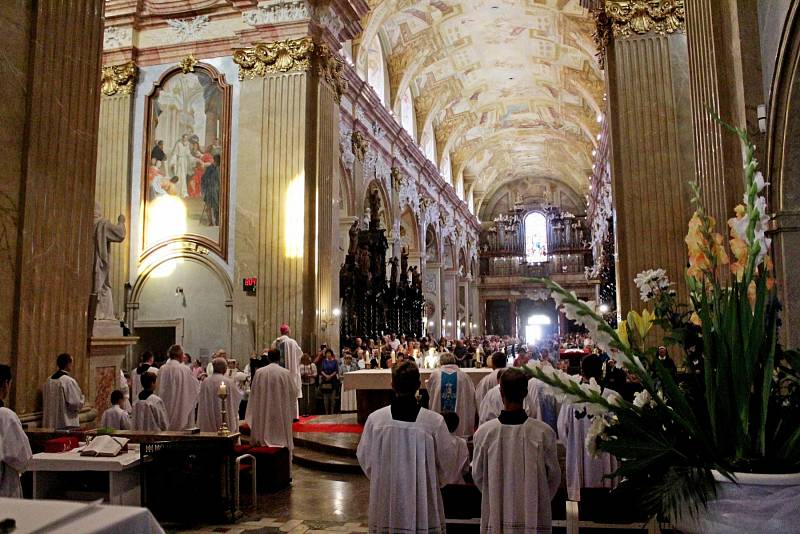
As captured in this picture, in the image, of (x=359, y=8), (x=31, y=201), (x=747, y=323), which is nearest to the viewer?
(x=747, y=323)

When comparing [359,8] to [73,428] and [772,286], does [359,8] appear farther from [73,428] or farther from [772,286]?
[772,286]

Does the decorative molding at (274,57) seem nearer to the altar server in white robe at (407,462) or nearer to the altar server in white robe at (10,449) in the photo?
the altar server in white robe at (10,449)

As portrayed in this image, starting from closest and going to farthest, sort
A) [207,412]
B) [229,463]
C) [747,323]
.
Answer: [747,323]
[229,463]
[207,412]

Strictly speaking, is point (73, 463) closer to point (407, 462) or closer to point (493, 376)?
point (407, 462)

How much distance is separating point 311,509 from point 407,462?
2528 mm

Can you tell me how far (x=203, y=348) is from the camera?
13.2 metres

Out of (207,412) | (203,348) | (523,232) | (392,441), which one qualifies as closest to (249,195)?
(203,348)

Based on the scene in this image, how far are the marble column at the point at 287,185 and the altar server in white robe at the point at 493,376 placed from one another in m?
5.39

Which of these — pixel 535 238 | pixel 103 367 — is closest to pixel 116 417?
pixel 103 367

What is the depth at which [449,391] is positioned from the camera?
306 inches

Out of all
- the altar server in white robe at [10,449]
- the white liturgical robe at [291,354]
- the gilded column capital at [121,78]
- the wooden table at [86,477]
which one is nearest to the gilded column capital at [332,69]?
the gilded column capital at [121,78]

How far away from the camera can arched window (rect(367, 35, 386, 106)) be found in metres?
19.8

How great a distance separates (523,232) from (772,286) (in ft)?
123

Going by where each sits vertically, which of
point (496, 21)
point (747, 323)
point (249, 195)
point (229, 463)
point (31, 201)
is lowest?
point (229, 463)
